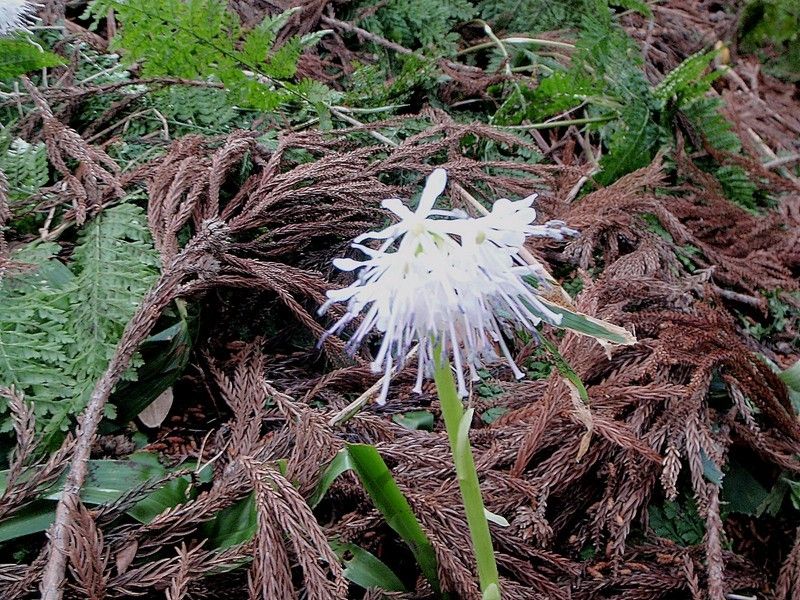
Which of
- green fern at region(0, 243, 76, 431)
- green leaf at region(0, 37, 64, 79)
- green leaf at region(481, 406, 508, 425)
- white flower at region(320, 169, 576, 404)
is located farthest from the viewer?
green leaf at region(0, 37, 64, 79)

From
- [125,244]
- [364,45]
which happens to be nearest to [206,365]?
[125,244]

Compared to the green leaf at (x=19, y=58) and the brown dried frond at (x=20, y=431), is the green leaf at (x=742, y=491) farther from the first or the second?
the green leaf at (x=19, y=58)

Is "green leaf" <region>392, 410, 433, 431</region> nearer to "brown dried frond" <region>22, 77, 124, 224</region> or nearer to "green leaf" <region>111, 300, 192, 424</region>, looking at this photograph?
"green leaf" <region>111, 300, 192, 424</region>

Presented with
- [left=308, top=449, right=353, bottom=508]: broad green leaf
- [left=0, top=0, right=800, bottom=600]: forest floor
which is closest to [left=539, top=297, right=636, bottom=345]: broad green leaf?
[left=0, top=0, right=800, bottom=600]: forest floor

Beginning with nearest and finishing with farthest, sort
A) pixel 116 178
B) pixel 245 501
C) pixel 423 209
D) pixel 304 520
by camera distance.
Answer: pixel 423 209
pixel 304 520
pixel 245 501
pixel 116 178

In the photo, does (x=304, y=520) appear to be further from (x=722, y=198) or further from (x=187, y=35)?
(x=722, y=198)

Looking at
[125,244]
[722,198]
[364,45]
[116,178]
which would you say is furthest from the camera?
[364,45]
